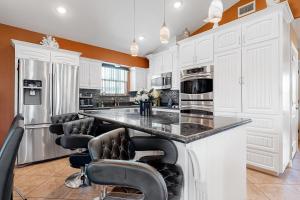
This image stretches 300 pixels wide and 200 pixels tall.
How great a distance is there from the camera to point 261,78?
9.63ft

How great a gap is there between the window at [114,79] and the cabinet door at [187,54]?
2197 millimetres

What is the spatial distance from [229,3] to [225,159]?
386 centimetres

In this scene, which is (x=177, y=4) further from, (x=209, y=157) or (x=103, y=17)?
(x=209, y=157)

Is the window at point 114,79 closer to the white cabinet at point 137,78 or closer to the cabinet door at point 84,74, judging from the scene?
the white cabinet at point 137,78

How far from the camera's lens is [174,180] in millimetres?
1223

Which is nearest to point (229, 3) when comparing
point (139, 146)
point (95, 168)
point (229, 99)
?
point (229, 99)

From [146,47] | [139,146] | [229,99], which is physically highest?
[146,47]

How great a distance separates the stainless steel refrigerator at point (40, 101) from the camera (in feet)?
10.6

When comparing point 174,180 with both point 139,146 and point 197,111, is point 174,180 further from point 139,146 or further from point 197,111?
point 197,111

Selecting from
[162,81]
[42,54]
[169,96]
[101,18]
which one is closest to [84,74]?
[42,54]

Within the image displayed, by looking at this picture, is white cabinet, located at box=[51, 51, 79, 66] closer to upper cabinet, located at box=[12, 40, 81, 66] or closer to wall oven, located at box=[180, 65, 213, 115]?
upper cabinet, located at box=[12, 40, 81, 66]

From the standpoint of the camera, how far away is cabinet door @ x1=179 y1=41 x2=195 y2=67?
417 centimetres

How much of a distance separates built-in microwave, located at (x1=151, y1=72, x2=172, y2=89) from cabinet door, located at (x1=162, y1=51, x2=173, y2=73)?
0.47 ft

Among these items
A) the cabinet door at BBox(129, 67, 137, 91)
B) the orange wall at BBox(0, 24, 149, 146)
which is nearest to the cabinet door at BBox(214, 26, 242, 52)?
the cabinet door at BBox(129, 67, 137, 91)
